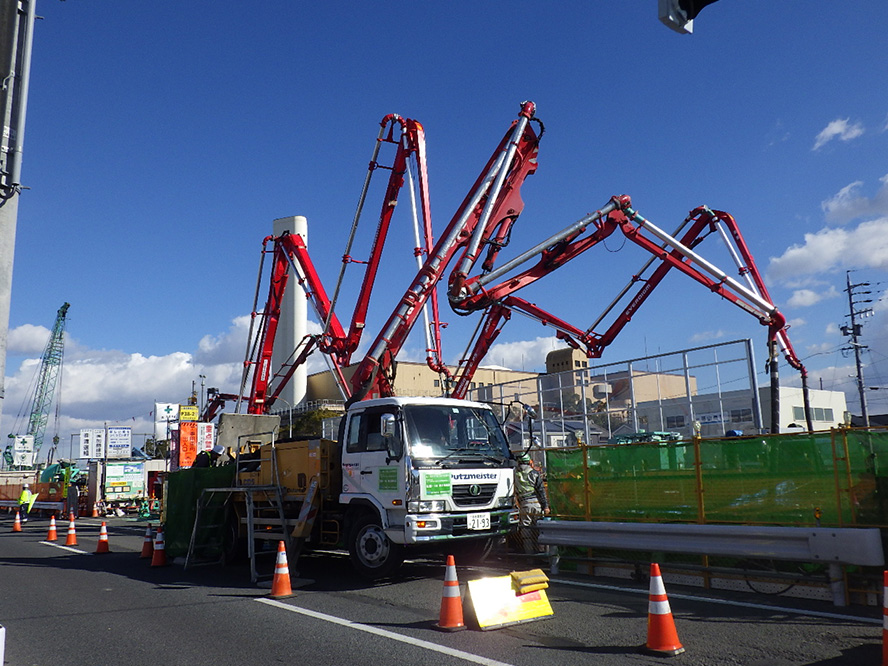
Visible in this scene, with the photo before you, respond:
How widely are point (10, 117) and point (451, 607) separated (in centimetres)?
562

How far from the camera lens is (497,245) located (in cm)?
1919

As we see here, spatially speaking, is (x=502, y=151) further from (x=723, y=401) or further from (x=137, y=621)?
(x=137, y=621)

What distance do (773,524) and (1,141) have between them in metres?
8.41

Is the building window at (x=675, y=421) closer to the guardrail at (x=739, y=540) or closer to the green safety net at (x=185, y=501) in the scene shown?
the guardrail at (x=739, y=540)

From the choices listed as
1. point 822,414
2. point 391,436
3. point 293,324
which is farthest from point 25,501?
point 293,324

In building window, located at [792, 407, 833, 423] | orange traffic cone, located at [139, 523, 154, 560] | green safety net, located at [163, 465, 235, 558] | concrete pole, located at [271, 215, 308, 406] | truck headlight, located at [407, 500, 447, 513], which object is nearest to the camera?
truck headlight, located at [407, 500, 447, 513]

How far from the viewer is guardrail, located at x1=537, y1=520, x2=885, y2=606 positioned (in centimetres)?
726

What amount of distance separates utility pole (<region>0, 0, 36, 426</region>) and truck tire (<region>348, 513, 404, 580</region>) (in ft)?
21.0

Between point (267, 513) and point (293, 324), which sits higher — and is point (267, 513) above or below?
below

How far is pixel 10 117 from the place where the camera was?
14.8ft

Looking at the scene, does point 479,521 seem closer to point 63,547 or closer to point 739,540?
point 739,540

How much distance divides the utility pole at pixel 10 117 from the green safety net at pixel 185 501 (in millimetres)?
9392

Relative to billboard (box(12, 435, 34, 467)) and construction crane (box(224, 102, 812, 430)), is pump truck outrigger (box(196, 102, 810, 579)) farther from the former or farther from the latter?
billboard (box(12, 435, 34, 467))

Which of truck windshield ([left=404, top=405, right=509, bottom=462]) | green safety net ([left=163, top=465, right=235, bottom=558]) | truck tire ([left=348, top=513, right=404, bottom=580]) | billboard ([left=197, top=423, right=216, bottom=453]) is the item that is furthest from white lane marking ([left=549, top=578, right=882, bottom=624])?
billboard ([left=197, top=423, right=216, bottom=453])
